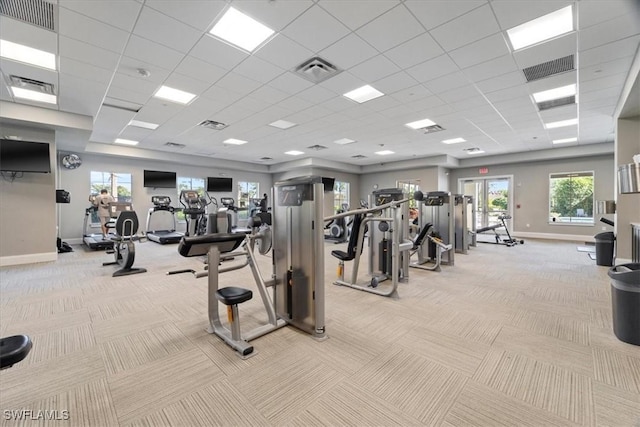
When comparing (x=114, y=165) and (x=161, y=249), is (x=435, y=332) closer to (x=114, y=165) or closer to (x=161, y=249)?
(x=161, y=249)

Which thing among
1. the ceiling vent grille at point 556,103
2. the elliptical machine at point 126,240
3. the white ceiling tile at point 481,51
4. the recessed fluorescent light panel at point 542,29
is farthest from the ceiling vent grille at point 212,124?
the ceiling vent grille at point 556,103

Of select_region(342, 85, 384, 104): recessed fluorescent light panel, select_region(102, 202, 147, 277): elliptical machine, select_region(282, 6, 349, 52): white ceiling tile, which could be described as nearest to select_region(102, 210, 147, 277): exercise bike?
select_region(102, 202, 147, 277): elliptical machine

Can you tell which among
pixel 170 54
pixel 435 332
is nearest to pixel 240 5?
pixel 170 54

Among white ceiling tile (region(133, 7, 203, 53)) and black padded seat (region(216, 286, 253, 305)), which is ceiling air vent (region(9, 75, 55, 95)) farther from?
black padded seat (region(216, 286, 253, 305))

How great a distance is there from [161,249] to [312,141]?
5.26 m

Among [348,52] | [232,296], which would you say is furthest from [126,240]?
[348,52]

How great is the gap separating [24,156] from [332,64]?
6389 mm

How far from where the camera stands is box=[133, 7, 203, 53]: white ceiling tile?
282 centimetres

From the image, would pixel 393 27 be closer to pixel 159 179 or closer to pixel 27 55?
pixel 27 55

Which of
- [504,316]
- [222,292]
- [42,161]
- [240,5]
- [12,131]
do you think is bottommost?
[504,316]

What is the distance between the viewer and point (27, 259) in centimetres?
577

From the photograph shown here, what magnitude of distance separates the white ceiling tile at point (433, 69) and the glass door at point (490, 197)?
8.13 meters

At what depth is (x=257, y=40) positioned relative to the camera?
10.7 feet

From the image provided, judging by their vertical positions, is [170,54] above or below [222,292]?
above
